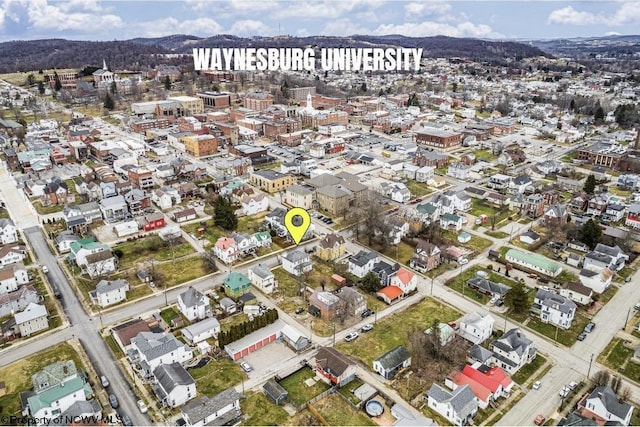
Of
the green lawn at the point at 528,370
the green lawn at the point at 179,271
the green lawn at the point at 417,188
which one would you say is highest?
the green lawn at the point at 417,188

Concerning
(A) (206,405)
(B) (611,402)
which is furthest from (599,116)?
(A) (206,405)

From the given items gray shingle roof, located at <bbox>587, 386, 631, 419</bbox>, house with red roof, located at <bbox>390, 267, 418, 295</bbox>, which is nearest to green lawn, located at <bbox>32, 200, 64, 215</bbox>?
house with red roof, located at <bbox>390, 267, 418, 295</bbox>

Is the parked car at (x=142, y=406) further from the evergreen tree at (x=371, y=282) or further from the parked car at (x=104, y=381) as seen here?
the evergreen tree at (x=371, y=282)

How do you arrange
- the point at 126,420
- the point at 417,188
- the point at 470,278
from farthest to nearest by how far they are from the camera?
the point at 417,188
the point at 470,278
the point at 126,420

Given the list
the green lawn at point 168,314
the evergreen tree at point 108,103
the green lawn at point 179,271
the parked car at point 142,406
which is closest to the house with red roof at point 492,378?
the parked car at point 142,406

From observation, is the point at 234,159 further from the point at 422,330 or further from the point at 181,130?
the point at 422,330

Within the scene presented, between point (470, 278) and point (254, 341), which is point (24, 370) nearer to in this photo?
point (254, 341)
